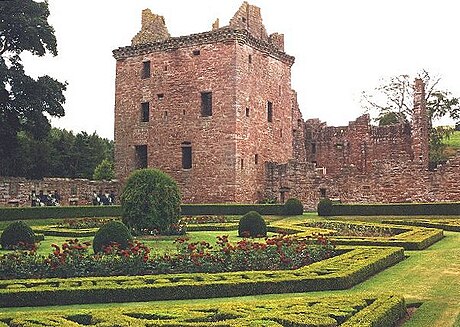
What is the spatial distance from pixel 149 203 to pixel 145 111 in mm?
17425

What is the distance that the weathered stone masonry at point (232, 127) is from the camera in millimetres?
31453

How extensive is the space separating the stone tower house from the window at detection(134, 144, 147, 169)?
0.06 m

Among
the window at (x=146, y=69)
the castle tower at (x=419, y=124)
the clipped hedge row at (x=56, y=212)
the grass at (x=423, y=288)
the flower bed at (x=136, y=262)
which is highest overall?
the window at (x=146, y=69)

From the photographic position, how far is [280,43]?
37594 mm

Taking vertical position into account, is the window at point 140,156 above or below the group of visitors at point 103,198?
above

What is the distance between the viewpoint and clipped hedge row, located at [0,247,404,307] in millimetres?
9625

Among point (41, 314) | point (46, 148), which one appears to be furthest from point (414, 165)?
point (41, 314)

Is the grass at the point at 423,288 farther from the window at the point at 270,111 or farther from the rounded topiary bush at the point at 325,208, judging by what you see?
the window at the point at 270,111

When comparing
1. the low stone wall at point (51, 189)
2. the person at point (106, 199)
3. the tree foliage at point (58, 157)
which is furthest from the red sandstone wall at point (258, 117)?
the tree foliage at point (58, 157)

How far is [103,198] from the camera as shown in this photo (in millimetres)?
34062

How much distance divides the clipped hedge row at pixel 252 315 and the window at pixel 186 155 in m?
25.3

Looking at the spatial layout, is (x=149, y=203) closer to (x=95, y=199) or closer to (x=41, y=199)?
(x=41, y=199)

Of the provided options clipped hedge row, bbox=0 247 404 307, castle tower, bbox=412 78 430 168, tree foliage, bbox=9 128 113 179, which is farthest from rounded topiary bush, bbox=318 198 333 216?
tree foliage, bbox=9 128 113 179

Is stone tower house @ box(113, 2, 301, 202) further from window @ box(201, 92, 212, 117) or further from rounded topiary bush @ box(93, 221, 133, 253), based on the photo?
rounded topiary bush @ box(93, 221, 133, 253)
